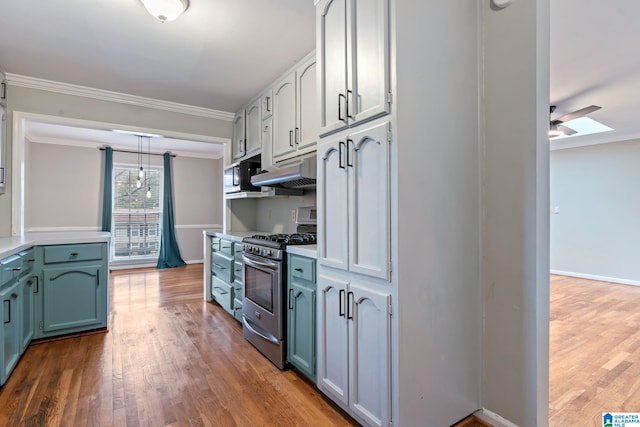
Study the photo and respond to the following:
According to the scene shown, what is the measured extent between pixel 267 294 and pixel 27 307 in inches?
78.9

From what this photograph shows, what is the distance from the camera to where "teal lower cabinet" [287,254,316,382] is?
6.81 ft

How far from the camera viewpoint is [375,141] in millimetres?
1557

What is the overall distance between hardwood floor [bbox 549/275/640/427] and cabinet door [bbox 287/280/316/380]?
4.53ft

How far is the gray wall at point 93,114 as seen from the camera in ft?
10.1

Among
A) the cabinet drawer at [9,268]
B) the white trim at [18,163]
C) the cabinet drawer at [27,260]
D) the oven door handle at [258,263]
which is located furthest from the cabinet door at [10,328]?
the oven door handle at [258,263]

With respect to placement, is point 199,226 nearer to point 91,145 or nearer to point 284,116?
point 91,145

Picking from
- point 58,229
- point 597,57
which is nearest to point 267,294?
point 597,57

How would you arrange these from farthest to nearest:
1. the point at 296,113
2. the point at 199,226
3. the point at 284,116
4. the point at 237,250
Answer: the point at 199,226
the point at 237,250
the point at 284,116
the point at 296,113

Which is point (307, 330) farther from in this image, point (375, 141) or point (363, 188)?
point (375, 141)

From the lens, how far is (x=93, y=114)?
343 centimetres

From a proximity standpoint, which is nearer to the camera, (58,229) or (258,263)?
(258,263)

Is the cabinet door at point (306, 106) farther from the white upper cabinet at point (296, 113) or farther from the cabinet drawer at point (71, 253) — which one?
the cabinet drawer at point (71, 253)

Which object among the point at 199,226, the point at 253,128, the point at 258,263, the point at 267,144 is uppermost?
the point at 253,128

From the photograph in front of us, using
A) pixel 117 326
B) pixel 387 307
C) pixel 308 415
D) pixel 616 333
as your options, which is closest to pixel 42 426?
pixel 308 415
